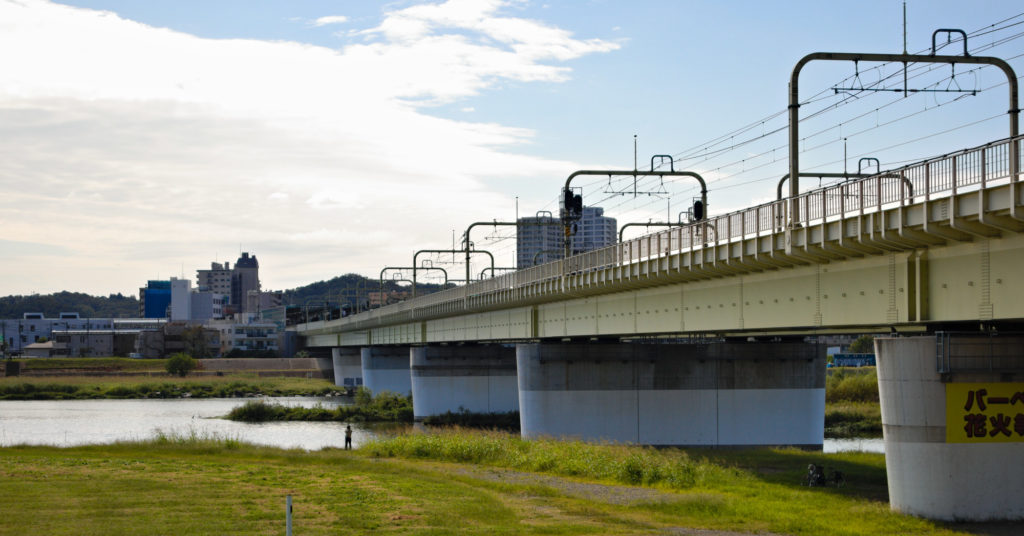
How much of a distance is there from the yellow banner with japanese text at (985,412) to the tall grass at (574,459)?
1084 centimetres

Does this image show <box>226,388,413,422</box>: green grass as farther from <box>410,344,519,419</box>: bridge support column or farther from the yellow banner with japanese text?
the yellow banner with japanese text

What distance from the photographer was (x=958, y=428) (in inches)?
1049

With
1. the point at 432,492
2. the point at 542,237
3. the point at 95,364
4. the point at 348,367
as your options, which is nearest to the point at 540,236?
the point at 542,237

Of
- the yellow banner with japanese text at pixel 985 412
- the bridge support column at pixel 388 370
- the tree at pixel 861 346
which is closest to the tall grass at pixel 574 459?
the yellow banner with japanese text at pixel 985 412

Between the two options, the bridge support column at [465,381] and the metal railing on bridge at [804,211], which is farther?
the bridge support column at [465,381]

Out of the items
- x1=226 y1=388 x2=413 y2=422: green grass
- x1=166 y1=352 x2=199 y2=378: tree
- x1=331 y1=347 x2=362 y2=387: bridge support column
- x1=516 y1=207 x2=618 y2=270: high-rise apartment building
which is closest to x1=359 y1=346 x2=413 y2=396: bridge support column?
x1=516 y1=207 x2=618 y2=270: high-rise apartment building

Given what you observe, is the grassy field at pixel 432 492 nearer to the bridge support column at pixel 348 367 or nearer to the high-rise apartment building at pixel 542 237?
the high-rise apartment building at pixel 542 237

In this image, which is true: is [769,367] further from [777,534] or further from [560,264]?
[777,534]

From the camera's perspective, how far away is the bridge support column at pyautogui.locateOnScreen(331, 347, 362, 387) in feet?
472

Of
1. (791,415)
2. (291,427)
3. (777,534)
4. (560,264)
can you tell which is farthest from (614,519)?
(291,427)

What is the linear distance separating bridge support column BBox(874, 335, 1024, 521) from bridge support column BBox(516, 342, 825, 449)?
29.6 m

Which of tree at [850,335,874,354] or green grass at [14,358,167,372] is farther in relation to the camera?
tree at [850,335,874,354]

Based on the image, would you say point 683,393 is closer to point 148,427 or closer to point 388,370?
point 148,427

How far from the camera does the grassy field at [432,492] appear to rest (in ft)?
85.7
